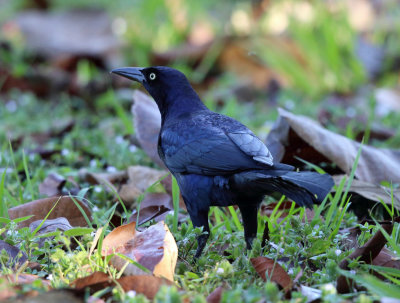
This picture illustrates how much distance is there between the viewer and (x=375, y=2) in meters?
11.4

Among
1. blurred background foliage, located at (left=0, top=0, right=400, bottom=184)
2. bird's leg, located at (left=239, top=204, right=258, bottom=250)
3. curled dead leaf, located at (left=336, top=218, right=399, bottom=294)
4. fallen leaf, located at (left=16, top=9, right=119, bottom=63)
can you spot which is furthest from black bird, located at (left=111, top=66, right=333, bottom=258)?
fallen leaf, located at (left=16, top=9, right=119, bottom=63)

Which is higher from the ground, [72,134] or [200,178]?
[200,178]

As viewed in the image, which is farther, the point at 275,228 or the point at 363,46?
the point at 363,46

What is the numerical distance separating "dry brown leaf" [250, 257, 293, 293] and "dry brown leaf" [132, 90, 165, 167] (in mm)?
1746

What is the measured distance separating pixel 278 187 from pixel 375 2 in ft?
31.4

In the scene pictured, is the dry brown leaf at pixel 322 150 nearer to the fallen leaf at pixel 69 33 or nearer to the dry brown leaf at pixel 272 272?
the dry brown leaf at pixel 272 272

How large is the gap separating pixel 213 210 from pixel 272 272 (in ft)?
3.68

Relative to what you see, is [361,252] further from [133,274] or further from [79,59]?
[79,59]

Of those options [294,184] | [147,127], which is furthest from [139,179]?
[294,184]

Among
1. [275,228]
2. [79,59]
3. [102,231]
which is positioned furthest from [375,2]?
[102,231]

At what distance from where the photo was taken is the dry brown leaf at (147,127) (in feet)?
14.0

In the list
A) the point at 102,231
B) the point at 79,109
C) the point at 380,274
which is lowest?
the point at 79,109

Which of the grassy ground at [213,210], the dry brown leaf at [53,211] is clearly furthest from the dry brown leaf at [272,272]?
the dry brown leaf at [53,211]

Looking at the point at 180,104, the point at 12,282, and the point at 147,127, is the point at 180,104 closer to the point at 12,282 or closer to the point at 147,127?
the point at 147,127
